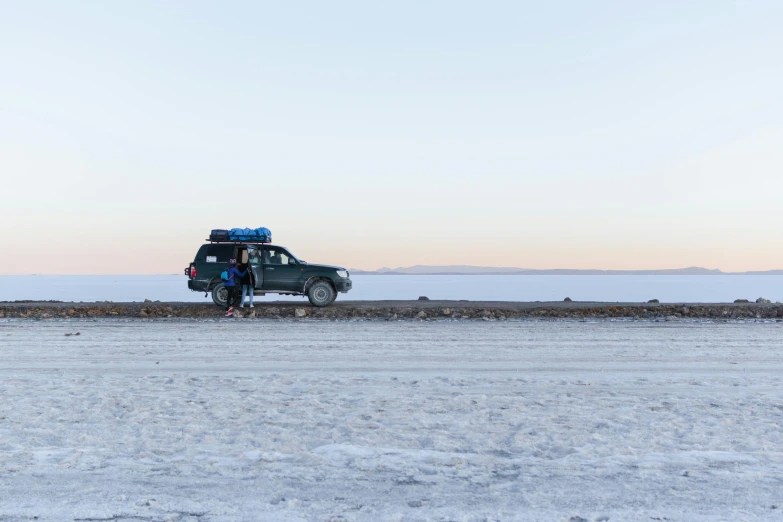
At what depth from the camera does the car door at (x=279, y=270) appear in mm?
20875

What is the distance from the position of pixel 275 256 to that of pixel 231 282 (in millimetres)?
1768

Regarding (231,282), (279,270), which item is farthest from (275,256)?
(231,282)

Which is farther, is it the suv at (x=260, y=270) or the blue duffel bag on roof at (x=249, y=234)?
the blue duffel bag on roof at (x=249, y=234)

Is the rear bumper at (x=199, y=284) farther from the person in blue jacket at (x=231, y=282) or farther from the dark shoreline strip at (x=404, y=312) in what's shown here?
the person in blue jacket at (x=231, y=282)

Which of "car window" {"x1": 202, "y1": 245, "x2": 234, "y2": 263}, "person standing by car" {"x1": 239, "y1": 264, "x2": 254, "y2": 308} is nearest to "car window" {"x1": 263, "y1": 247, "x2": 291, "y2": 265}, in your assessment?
"person standing by car" {"x1": 239, "y1": 264, "x2": 254, "y2": 308}

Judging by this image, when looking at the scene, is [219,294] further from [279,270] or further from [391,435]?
[391,435]

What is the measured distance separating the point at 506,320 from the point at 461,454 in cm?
1372

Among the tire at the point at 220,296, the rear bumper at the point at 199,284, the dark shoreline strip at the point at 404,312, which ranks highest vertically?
the rear bumper at the point at 199,284

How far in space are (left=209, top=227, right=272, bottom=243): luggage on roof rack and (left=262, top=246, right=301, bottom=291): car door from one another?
0.92 metres

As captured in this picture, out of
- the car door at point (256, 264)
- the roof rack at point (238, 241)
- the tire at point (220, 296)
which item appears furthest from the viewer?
the roof rack at point (238, 241)

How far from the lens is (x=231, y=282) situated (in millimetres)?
19953

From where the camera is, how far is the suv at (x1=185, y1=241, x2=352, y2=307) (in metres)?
20.8

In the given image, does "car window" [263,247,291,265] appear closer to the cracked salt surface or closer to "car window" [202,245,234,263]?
"car window" [202,245,234,263]

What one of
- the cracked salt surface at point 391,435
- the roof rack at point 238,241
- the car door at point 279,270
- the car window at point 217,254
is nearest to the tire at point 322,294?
the car door at point 279,270
